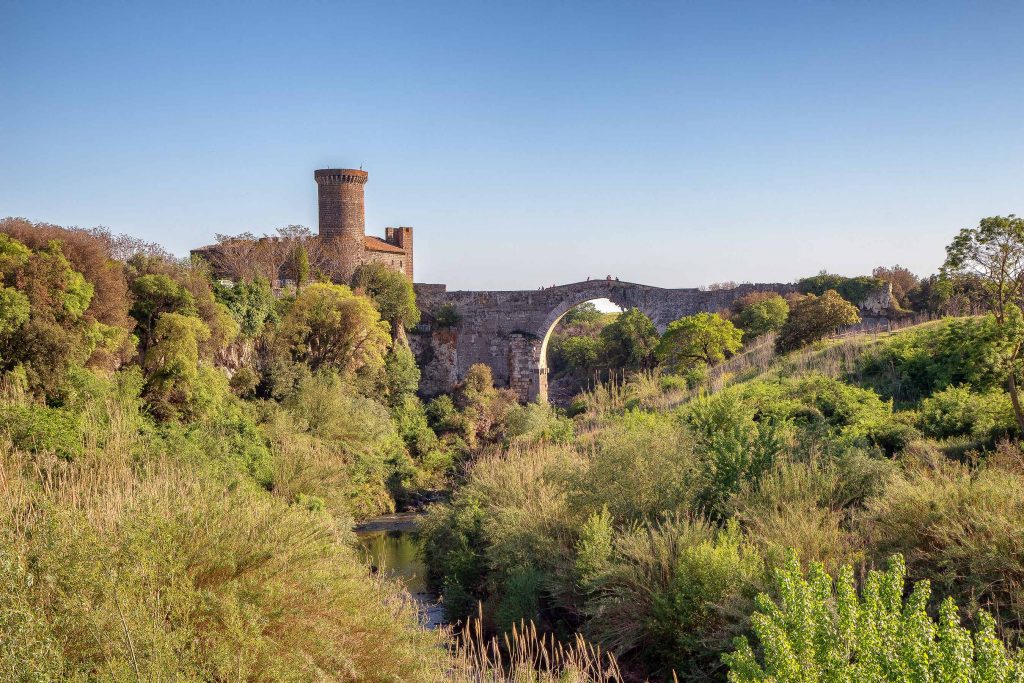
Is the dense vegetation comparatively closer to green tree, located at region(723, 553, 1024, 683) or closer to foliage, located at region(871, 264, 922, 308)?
green tree, located at region(723, 553, 1024, 683)

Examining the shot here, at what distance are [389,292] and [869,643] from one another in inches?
995

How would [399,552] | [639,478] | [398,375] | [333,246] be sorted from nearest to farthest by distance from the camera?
[639,478] < [399,552] < [398,375] < [333,246]

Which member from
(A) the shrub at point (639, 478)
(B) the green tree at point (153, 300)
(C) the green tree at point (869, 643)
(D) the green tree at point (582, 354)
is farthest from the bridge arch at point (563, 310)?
(C) the green tree at point (869, 643)

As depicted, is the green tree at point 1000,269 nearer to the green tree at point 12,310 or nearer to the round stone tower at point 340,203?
the green tree at point 12,310

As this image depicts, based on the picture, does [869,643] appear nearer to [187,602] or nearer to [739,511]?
[187,602]

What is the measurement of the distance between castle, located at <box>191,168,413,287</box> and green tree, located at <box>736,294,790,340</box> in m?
13.3

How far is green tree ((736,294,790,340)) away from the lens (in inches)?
1018

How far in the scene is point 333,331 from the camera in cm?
2292

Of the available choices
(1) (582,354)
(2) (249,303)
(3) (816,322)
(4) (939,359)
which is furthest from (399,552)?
(1) (582,354)

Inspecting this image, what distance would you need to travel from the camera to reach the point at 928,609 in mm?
6457

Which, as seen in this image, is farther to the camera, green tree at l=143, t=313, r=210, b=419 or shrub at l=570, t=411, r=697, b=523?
green tree at l=143, t=313, r=210, b=419

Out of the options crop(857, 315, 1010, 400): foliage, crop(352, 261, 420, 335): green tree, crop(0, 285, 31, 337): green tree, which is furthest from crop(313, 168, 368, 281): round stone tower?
crop(857, 315, 1010, 400): foliage

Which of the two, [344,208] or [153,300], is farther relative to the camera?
[344,208]

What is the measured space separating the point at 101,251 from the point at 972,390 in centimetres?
1530
